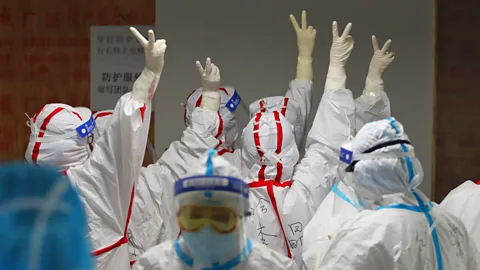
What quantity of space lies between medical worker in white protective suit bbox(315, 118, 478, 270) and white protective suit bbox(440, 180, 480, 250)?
390mm

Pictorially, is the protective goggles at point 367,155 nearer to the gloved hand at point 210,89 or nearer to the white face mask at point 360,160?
the white face mask at point 360,160

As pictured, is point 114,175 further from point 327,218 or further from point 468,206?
point 468,206

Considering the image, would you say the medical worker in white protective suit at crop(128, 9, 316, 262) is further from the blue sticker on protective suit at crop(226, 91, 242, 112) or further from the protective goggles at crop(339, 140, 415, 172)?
the protective goggles at crop(339, 140, 415, 172)

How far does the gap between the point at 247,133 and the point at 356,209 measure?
61cm

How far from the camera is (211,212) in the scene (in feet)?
5.64

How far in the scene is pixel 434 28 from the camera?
3.54 m

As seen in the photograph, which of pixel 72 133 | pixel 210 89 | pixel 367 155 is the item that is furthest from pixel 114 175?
pixel 367 155

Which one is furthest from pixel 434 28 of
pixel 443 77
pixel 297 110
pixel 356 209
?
pixel 356 209

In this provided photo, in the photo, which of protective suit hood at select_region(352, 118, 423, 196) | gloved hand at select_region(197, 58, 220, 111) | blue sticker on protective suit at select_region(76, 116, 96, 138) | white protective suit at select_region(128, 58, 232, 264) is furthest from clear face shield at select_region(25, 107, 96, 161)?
protective suit hood at select_region(352, 118, 423, 196)

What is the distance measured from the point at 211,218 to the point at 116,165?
87 centimetres

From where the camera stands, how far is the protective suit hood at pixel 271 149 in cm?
276

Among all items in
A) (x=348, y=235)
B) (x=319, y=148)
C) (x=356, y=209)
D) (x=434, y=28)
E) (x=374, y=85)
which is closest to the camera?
(x=348, y=235)

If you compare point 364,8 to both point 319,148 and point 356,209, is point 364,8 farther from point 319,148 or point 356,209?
point 356,209

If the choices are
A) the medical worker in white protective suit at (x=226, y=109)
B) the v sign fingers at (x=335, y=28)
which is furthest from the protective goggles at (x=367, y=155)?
the medical worker in white protective suit at (x=226, y=109)
